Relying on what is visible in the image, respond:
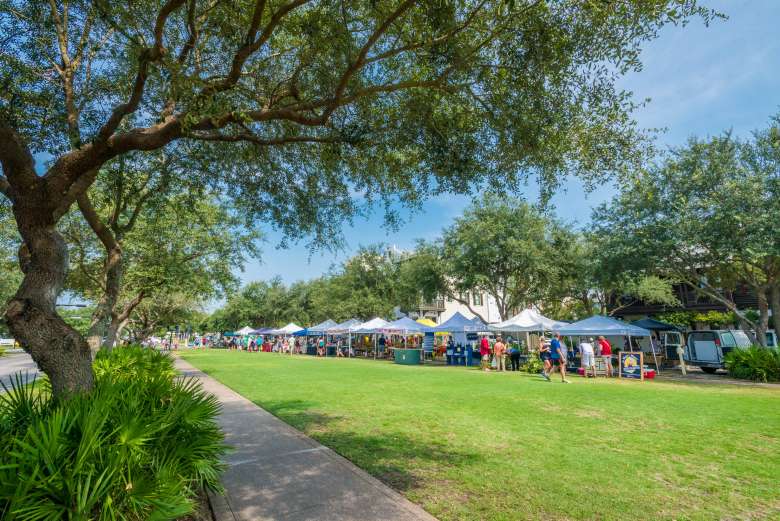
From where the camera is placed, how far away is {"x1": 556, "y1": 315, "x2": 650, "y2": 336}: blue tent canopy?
18.2 m

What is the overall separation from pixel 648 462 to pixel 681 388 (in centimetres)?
1029

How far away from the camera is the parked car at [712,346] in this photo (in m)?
20.5

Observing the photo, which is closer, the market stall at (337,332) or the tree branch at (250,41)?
the tree branch at (250,41)

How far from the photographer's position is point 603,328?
1875 centimetres

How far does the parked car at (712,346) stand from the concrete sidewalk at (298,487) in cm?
2205

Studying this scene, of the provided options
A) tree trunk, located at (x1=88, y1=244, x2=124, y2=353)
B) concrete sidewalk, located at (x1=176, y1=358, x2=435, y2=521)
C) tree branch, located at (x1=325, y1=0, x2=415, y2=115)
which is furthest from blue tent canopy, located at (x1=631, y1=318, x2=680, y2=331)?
tree trunk, located at (x1=88, y1=244, x2=124, y2=353)

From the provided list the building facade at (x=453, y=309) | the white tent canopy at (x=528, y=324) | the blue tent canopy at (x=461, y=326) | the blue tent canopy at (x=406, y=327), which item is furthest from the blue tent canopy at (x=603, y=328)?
the building facade at (x=453, y=309)

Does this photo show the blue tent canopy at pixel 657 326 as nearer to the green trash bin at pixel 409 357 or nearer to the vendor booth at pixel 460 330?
the vendor booth at pixel 460 330

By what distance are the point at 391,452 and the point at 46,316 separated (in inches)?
193

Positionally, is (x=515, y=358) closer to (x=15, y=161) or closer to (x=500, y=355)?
(x=500, y=355)

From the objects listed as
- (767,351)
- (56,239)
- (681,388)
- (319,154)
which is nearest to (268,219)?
(319,154)

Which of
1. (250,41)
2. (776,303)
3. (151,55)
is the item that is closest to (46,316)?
(151,55)

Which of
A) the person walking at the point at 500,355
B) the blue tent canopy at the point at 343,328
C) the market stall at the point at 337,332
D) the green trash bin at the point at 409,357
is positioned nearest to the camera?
the person walking at the point at 500,355

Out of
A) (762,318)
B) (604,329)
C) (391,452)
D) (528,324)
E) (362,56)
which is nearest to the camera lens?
(362,56)
